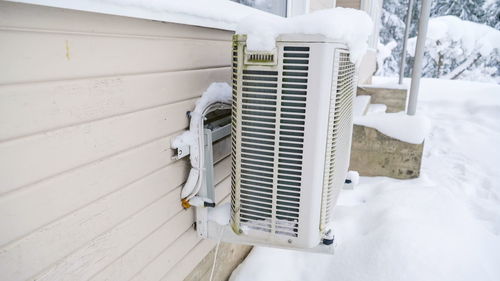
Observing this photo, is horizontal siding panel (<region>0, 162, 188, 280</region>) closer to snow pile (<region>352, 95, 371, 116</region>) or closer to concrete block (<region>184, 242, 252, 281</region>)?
concrete block (<region>184, 242, 252, 281</region>)

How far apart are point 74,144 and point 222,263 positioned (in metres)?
1.44

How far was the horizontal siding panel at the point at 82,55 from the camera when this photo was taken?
31.3 inches

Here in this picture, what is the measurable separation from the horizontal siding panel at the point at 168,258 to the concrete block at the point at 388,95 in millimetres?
5655

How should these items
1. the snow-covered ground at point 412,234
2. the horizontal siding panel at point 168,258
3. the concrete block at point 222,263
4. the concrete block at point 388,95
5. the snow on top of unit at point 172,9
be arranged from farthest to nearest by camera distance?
the concrete block at point 388,95 < the snow-covered ground at point 412,234 < the concrete block at point 222,263 < the horizontal siding panel at point 168,258 < the snow on top of unit at point 172,9

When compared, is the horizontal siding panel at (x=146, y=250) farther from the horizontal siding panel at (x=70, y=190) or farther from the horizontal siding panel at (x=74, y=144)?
the horizontal siding panel at (x=74, y=144)

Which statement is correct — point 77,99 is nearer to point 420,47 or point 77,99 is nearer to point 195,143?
point 195,143

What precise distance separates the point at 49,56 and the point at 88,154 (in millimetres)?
304

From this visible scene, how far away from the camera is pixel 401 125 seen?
149 inches

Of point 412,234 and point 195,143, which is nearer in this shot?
point 195,143

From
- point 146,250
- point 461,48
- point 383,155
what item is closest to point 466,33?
point 461,48

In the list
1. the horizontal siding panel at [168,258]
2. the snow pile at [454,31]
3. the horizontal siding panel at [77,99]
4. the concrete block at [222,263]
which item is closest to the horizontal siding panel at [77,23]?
the horizontal siding panel at [77,99]

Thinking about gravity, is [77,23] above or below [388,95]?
above

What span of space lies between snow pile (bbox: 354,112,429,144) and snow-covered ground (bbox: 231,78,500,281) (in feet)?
1.62

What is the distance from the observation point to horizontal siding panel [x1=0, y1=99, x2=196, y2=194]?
0.82m
